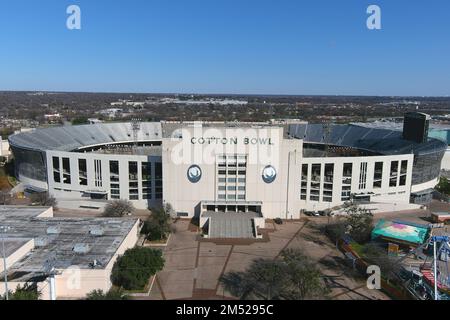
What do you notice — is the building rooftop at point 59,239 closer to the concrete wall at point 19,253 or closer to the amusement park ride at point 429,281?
the concrete wall at point 19,253

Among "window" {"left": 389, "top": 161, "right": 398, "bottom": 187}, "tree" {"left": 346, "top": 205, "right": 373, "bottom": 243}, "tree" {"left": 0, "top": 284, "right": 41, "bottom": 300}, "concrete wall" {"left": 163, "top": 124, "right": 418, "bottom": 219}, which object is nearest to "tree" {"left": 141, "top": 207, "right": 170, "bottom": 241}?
"concrete wall" {"left": 163, "top": 124, "right": 418, "bottom": 219}

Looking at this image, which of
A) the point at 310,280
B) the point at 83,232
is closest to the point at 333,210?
the point at 310,280

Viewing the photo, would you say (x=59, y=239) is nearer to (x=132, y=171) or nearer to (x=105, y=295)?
(x=105, y=295)

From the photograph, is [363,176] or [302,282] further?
[363,176]

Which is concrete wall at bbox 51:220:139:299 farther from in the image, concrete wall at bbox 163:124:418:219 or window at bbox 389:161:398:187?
window at bbox 389:161:398:187

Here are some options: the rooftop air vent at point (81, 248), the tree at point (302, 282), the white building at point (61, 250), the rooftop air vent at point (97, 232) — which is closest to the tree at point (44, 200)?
the white building at point (61, 250)

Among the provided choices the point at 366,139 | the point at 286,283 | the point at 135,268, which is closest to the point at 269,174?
the point at 286,283
